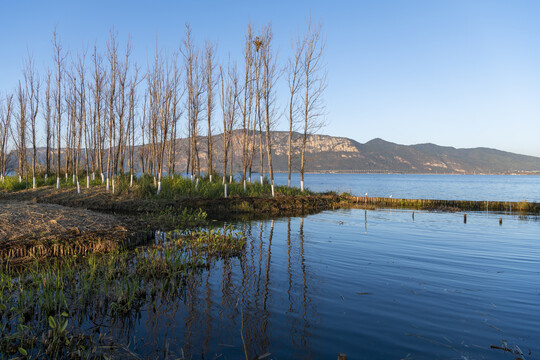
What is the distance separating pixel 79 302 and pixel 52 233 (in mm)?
5187

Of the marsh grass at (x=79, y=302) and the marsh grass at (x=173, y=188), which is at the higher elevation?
the marsh grass at (x=173, y=188)

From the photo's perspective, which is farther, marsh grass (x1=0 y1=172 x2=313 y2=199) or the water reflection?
marsh grass (x1=0 y1=172 x2=313 y2=199)

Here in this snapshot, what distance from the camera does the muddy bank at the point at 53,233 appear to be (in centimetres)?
878

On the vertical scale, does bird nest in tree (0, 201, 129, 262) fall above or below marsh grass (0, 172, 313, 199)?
below

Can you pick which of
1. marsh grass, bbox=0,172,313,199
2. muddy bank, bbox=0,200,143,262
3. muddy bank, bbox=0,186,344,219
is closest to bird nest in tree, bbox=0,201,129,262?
muddy bank, bbox=0,200,143,262

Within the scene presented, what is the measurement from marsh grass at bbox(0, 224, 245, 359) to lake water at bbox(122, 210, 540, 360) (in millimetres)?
311

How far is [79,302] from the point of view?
588 cm

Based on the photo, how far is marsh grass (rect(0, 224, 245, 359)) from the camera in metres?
4.37

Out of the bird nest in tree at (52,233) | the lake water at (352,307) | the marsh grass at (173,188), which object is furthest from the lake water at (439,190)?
the bird nest in tree at (52,233)

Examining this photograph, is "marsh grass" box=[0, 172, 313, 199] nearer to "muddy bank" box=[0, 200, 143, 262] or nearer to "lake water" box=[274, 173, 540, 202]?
"muddy bank" box=[0, 200, 143, 262]

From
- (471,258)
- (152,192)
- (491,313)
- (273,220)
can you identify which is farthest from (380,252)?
(152,192)

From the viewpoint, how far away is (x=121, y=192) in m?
22.6

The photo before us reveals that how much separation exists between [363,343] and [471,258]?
7685 millimetres

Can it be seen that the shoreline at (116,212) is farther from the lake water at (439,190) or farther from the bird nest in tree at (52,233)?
the lake water at (439,190)
